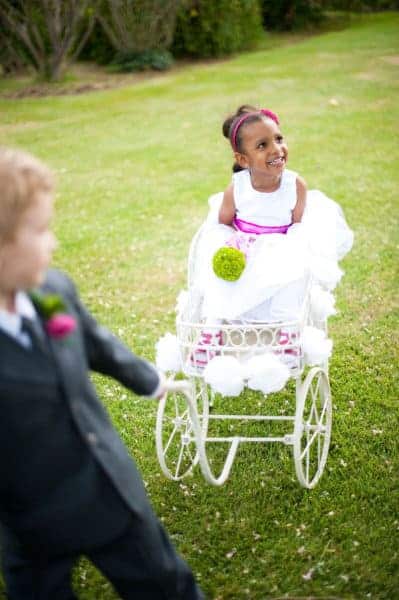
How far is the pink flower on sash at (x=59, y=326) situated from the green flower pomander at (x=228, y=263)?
1.39m

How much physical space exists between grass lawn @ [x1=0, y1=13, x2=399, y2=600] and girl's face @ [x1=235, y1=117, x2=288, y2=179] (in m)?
1.45

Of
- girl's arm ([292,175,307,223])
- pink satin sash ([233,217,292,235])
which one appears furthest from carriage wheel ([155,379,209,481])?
girl's arm ([292,175,307,223])

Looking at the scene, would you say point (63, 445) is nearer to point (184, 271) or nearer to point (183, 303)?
point (183, 303)

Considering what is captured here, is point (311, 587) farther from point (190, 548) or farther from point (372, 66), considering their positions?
point (372, 66)

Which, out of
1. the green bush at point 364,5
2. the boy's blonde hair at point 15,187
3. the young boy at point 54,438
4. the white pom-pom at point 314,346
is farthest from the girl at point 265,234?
the green bush at point 364,5

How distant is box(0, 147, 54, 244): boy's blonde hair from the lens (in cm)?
163

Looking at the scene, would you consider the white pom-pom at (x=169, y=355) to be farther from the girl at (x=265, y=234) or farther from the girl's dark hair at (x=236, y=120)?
the girl's dark hair at (x=236, y=120)

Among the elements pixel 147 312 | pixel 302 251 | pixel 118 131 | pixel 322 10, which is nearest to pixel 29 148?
pixel 118 131

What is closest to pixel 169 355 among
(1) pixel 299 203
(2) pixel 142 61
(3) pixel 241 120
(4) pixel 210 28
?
(1) pixel 299 203

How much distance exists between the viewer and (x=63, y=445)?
1.84 meters

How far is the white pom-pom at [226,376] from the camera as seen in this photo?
9.08ft

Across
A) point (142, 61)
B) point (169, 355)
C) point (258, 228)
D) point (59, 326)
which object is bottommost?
point (142, 61)

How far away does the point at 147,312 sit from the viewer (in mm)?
5195

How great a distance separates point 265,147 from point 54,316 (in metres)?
2.10
